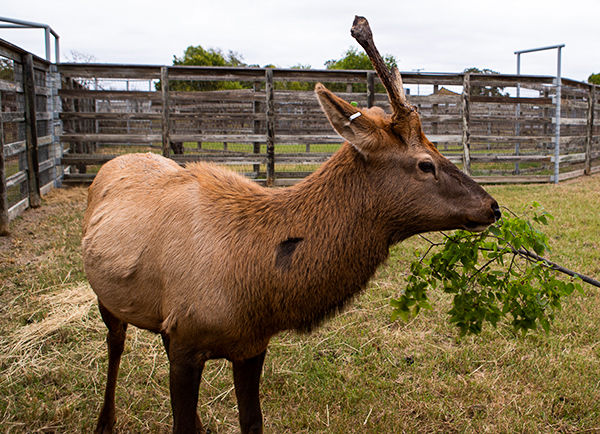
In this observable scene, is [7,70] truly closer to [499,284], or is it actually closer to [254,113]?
[254,113]

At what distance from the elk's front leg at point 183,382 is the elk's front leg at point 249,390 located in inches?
12.7

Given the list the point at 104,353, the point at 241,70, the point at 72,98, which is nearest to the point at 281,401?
the point at 104,353

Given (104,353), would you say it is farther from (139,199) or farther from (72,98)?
(72,98)

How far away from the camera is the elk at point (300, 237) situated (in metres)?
2.49

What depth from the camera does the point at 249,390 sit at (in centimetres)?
294

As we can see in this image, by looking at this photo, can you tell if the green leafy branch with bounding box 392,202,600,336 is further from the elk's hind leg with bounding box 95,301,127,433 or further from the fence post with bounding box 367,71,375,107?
the fence post with bounding box 367,71,375,107

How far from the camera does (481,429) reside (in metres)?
3.29

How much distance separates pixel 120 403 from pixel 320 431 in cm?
137

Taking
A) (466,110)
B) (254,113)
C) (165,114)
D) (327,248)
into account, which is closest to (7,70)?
(165,114)

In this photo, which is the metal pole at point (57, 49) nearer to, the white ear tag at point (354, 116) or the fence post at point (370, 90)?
the fence post at point (370, 90)

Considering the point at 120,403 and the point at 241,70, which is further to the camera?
the point at 241,70

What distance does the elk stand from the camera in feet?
8.16

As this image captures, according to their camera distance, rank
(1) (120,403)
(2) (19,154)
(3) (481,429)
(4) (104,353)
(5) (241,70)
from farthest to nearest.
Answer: (5) (241,70) → (2) (19,154) → (4) (104,353) → (1) (120,403) → (3) (481,429)

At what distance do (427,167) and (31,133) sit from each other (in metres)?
8.76
